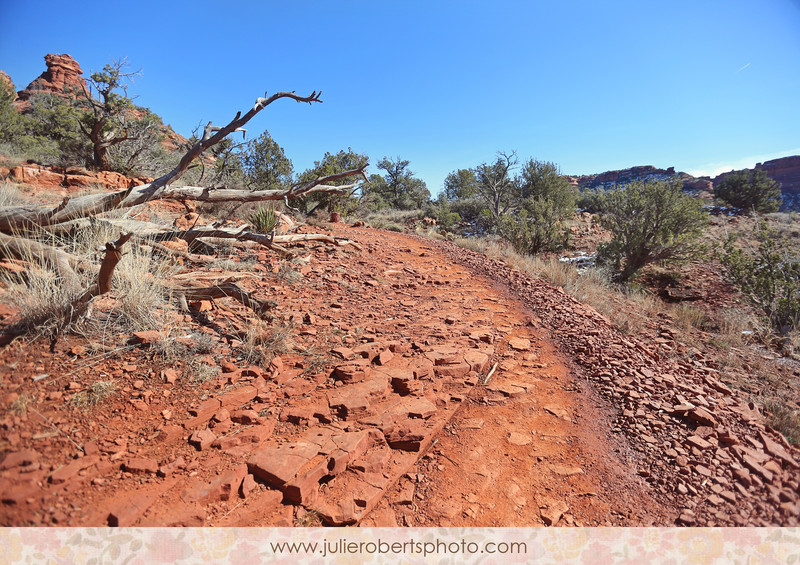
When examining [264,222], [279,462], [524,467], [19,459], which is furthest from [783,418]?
[264,222]

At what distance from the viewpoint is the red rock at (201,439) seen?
1.81 m

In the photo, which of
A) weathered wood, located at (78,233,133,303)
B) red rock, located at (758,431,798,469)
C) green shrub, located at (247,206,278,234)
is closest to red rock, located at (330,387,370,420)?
weathered wood, located at (78,233,133,303)

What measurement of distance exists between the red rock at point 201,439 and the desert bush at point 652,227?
10619 millimetres

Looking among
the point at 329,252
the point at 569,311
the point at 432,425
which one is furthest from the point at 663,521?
the point at 329,252

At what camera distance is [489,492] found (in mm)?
1934

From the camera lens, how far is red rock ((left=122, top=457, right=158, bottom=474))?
156 centimetres

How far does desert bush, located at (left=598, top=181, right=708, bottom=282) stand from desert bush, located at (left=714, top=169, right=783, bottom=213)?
1731 cm

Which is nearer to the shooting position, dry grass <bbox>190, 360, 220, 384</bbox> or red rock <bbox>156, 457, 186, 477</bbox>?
red rock <bbox>156, 457, 186, 477</bbox>

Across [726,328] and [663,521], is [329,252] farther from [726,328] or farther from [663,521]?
[726,328]

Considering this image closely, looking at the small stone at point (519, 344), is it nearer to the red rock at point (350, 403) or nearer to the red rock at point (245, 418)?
the red rock at point (350, 403)

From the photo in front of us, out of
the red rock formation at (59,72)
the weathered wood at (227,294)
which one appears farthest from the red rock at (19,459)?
the red rock formation at (59,72)

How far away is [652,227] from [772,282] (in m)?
4.00

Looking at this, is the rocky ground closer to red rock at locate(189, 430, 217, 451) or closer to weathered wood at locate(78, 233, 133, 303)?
red rock at locate(189, 430, 217, 451)

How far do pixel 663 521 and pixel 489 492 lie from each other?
89 centimetres
